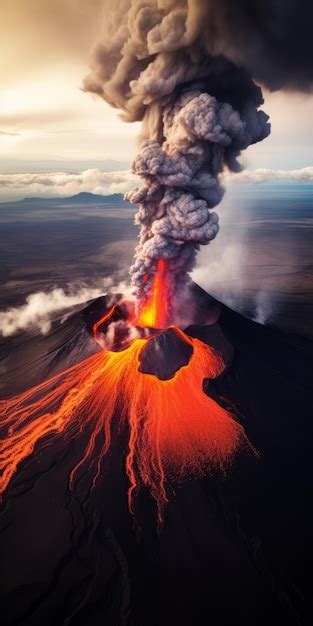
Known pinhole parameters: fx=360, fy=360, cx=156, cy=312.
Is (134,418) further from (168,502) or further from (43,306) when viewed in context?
(43,306)

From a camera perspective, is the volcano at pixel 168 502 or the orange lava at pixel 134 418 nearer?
the volcano at pixel 168 502

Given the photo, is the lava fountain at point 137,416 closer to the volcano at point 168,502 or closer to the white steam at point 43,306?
the volcano at point 168,502

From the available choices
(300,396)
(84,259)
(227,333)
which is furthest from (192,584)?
(84,259)

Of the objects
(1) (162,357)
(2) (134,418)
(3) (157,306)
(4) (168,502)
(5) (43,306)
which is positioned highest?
(3) (157,306)

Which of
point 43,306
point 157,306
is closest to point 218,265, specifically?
point 43,306

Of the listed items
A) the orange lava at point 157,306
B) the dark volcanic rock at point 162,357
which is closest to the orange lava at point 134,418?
the dark volcanic rock at point 162,357

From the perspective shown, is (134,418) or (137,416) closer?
(134,418)

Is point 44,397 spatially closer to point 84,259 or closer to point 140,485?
point 140,485
